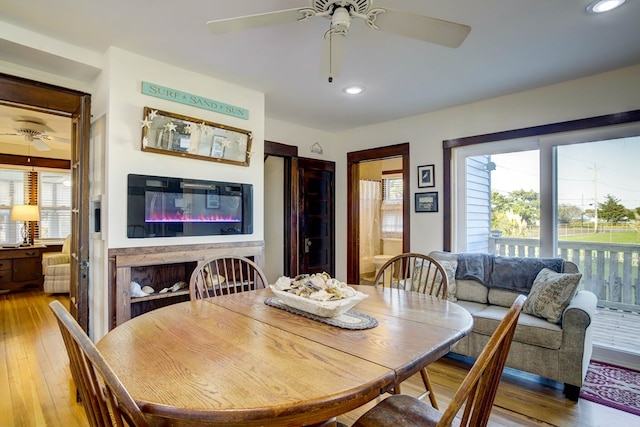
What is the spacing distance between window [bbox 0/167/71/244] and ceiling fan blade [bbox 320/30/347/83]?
21.7 feet

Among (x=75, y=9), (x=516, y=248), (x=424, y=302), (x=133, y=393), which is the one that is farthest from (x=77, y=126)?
(x=516, y=248)

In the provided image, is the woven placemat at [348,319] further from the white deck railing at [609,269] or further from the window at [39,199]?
the window at [39,199]

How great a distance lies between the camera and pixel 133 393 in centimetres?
87

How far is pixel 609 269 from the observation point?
3.10 metres

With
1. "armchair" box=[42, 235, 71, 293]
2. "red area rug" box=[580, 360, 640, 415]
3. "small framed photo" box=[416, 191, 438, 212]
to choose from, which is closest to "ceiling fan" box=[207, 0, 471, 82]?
"small framed photo" box=[416, 191, 438, 212]

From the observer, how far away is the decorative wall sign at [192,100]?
2712mm

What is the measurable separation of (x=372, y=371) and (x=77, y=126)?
292 centimetres

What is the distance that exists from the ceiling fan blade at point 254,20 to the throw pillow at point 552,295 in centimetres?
254

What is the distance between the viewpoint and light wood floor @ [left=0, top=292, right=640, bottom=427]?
2.10 metres

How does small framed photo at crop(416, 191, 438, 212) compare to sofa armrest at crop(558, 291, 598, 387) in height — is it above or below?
above

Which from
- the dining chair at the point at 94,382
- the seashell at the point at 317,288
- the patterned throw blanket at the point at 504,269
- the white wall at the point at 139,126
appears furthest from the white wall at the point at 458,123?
the dining chair at the point at 94,382

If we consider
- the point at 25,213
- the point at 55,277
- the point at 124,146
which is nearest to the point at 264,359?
the point at 124,146

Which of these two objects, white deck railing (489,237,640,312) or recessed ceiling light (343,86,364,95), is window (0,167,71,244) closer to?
recessed ceiling light (343,86,364,95)

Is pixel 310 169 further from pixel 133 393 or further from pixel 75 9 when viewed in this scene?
pixel 133 393
